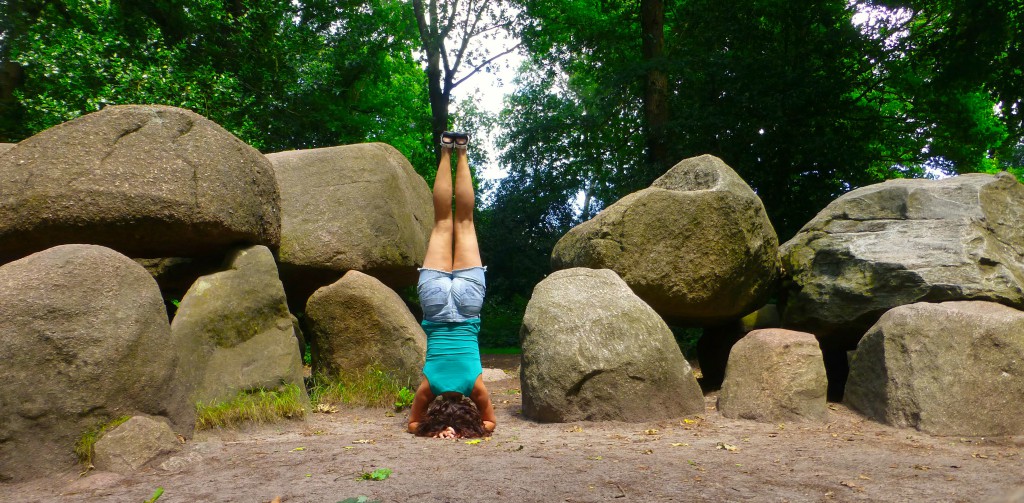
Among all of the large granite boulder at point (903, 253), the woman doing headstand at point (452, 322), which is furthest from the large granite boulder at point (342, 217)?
the large granite boulder at point (903, 253)

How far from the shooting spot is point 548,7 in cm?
1959

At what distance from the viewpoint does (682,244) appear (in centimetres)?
729

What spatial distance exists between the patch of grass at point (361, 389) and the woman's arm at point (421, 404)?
3.73ft

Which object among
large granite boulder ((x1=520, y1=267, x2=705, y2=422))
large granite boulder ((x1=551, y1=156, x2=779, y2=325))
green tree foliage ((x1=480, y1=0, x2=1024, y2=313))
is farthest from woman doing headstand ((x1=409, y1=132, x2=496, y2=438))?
green tree foliage ((x1=480, y1=0, x2=1024, y2=313))

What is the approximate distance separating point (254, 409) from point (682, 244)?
3977mm

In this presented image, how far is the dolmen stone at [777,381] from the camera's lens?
6.05 m

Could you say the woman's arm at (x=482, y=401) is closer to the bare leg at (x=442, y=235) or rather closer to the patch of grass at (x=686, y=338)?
the bare leg at (x=442, y=235)

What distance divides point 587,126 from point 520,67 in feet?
60.4

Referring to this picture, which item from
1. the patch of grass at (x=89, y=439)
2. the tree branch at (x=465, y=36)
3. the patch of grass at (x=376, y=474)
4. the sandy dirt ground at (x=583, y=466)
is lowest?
the sandy dirt ground at (x=583, y=466)

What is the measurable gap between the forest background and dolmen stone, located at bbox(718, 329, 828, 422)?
7113 mm

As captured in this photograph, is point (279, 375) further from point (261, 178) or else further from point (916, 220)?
point (916, 220)

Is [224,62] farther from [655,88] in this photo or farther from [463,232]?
[463,232]

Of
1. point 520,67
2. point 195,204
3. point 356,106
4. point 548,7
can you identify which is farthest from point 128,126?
point 520,67

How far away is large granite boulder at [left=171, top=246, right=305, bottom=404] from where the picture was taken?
616 centimetres
